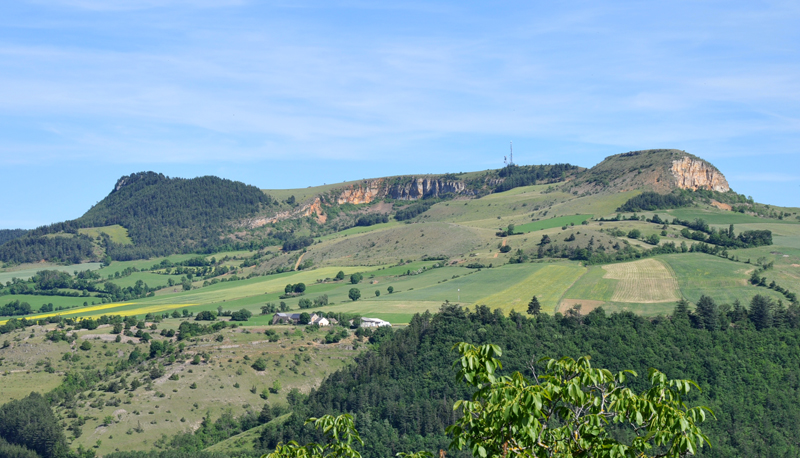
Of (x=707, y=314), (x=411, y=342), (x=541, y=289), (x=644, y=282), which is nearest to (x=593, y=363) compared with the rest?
(x=707, y=314)

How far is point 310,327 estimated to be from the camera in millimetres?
145250

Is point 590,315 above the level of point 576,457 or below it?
below

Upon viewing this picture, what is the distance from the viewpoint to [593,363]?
11119 cm

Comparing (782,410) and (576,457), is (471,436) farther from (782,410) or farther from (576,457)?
(782,410)

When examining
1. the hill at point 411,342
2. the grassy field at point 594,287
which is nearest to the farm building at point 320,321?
the hill at point 411,342

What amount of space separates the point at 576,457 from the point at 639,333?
11395cm

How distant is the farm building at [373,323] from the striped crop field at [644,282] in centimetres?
4685

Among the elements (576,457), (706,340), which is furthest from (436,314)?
(576,457)

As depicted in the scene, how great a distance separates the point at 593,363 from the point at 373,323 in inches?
2007

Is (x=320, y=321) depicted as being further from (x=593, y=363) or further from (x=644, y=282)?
(x=644, y=282)

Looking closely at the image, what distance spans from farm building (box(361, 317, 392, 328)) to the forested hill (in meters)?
5.11

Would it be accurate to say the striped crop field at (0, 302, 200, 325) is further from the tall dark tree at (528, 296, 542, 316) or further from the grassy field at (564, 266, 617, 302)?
the grassy field at (564, 266, 617, 302)

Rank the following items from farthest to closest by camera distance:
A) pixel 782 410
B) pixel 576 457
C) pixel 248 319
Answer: pixel 248 319 → pixel 782 410 → pixel 576 457

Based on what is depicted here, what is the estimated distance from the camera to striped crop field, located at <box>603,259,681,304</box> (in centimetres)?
14050
